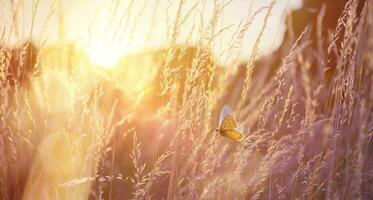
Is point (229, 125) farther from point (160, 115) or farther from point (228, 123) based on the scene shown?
point (160, 115)

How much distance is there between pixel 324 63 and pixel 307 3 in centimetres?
614

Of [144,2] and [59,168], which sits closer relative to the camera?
[59,168]

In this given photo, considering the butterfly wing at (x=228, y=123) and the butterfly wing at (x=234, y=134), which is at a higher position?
the butterfly wing at (x=228, y=123)

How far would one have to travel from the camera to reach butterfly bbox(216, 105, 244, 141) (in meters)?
1.52

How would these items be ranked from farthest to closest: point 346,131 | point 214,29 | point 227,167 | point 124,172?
point 124,172 → point 346,131 → point 227,167 → point 214,29

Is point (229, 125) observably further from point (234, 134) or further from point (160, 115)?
point (160, 115)

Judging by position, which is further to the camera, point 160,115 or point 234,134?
point 160,115

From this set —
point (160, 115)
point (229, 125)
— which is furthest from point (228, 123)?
point (160, 115)

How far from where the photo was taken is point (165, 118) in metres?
1.85

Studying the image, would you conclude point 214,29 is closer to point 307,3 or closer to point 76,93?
point 76,93

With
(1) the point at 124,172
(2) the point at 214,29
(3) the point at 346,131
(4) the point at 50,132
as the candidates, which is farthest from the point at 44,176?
(3) the point at 346,131

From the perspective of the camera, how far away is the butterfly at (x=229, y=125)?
1.52 m

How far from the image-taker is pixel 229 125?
5.16 feet

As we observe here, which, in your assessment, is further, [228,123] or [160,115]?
[160,115]
